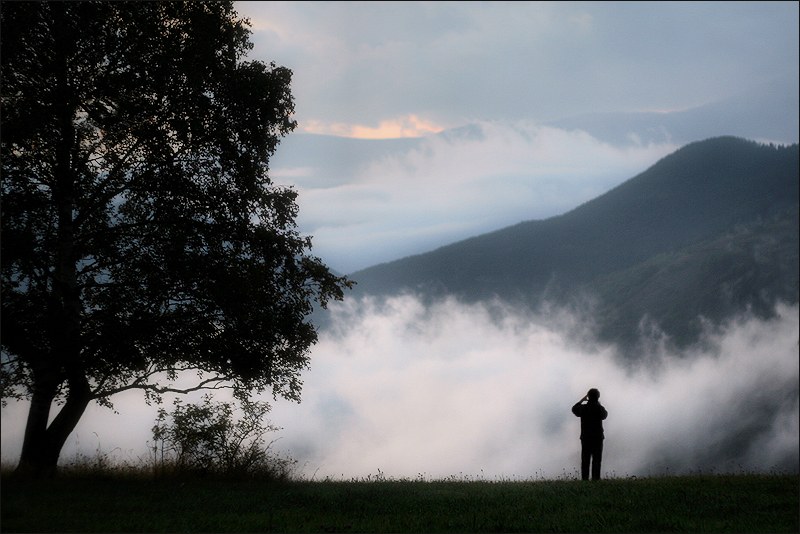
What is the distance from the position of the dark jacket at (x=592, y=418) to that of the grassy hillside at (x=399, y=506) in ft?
4.65

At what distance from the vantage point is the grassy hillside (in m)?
8.61

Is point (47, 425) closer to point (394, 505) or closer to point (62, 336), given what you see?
point (62, 336)

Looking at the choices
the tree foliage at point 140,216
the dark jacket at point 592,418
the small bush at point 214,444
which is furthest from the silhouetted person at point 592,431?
the small bush at point 214,444

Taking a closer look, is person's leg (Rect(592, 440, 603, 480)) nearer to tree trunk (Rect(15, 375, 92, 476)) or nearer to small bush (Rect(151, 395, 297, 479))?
small bush (Rect(151, 395, 297, 479))

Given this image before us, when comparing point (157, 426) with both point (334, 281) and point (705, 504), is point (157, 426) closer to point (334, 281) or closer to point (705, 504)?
point (334, 281)

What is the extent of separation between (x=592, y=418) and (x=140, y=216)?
12.8 meters

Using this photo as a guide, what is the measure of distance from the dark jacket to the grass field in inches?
58.0

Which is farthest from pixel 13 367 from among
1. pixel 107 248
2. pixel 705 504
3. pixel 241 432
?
pixel 705 504

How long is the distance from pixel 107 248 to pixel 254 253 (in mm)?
3515

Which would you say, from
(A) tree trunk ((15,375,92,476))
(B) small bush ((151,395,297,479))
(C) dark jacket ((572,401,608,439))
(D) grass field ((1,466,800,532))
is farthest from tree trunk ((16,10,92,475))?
(C) dark jacket ((572,401,608,439))

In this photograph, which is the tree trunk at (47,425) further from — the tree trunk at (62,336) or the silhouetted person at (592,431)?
the silhouetted person at (592,431)

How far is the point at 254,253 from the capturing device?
1349cm

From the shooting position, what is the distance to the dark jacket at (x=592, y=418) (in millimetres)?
13484

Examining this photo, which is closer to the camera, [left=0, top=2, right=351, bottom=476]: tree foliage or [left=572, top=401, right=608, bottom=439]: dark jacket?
[left=0, top=2, right=351, bottom=476]: tree foliage
